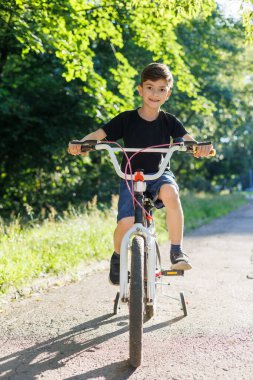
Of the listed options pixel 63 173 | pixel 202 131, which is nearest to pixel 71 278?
pixel 63 173

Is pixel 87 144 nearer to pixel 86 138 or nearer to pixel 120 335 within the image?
pixel 86 138

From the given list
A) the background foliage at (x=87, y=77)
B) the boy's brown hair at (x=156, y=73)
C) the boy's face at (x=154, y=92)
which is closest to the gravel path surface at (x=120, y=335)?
the boy's face at (x=154, y=92)

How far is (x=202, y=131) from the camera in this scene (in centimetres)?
2064

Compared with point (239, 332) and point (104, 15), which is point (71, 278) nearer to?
point (239, 332)

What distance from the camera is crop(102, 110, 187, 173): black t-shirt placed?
436cm

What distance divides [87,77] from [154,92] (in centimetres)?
675

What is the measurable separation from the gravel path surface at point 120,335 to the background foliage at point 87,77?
9.59 feet

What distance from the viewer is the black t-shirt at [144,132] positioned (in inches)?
171

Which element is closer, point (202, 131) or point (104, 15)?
point (104, 15)

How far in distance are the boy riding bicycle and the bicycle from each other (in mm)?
123

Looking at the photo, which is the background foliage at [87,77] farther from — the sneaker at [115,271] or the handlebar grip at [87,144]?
the sneaker at [115,271]

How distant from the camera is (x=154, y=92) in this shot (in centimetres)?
432

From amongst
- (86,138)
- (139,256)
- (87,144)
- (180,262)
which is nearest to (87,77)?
(86,138)

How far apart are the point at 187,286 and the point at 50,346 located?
252cm
